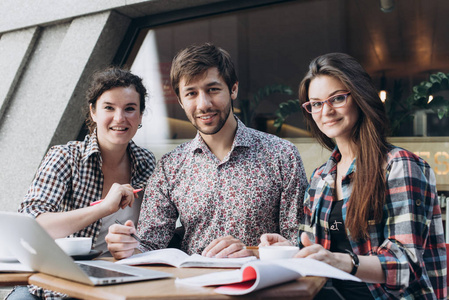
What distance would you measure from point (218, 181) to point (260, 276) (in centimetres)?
148

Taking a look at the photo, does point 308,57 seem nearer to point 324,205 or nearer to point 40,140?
point 324,205

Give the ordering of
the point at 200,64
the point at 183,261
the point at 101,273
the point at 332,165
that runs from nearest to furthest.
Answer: the point at 101,273
the point at 183,261
the point at 332,165
the point at 200,64

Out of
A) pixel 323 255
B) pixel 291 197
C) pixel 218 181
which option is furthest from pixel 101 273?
pixel 291 197

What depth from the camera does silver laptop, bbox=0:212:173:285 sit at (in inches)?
55.0

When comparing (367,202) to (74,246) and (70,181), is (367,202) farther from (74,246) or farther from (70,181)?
(70,181)

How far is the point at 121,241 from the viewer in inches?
78.4

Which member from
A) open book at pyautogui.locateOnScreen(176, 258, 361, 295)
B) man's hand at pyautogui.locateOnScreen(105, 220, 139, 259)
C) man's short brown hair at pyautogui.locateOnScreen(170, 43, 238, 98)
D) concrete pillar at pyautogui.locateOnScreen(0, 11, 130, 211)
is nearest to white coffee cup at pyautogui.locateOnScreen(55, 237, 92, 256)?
man's hand at pyautogui.locateOnScreen(105, 220, 139, 259)

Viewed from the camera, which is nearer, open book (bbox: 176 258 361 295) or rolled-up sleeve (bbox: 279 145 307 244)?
open book (bbox: 176 258 361 295)

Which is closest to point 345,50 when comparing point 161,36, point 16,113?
point 161,36

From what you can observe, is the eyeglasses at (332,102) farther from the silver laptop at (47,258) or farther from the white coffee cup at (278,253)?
the silver laptop at (47,258)

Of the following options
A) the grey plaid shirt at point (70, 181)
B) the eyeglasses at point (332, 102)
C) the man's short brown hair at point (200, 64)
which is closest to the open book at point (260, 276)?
the eyeglasses at point (332, 102)

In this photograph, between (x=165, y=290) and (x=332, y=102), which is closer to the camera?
(x=165, y=290)

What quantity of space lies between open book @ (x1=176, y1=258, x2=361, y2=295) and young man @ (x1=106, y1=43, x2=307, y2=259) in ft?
3.83

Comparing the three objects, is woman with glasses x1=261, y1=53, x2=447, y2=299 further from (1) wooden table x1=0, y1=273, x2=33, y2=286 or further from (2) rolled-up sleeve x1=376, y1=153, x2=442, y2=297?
(1) wooden table x1=0, y1=273, x2=33, y2=286
